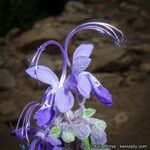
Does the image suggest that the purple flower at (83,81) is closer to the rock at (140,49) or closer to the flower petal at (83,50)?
the flower petal at (83,50)

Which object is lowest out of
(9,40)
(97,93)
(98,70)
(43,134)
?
(9,40)

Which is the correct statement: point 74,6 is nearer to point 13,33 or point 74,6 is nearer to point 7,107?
point 13,33

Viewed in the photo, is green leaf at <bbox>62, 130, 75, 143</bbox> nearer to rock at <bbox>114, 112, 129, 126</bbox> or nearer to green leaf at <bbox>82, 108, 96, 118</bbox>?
green leaf at <bbox>82, 108, 96, 118</bbox>

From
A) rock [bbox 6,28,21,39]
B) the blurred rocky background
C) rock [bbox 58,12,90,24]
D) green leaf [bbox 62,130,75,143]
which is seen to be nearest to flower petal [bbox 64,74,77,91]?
green leaf [bbox 62,130,75,143]

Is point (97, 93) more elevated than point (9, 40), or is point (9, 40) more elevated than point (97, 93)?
point (97, 93)

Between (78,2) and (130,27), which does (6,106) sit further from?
(78,2)

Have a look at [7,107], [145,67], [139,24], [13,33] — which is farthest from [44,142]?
[13,33]

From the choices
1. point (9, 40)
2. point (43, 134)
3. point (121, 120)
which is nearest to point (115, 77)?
point (121, 120)
